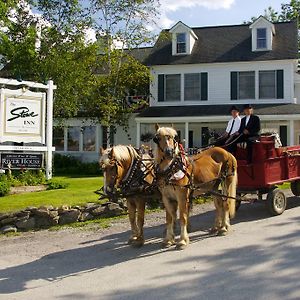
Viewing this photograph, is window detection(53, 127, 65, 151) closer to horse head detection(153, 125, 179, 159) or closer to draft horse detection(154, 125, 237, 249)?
draft horse detection(154, 125, 237, 249)

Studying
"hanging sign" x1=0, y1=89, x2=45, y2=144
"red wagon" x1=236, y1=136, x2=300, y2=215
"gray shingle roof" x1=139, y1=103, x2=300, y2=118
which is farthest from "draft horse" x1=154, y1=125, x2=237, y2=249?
"gray shingle roof" x1=139, y1=103, x2=300, y2=118

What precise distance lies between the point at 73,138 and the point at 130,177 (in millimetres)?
25353

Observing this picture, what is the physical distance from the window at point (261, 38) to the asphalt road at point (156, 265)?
19.4m

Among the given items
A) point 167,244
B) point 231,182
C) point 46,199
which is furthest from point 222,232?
point 46,199

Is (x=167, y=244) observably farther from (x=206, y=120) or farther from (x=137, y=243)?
(x=206, y=120)

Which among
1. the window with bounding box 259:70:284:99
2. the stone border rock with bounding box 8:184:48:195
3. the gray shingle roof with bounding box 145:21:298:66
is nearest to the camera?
the stone border rock with bounding box 8:184:48:195

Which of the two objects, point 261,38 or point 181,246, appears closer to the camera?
point 181,246

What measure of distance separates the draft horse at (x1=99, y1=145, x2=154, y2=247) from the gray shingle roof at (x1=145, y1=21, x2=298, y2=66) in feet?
67.7

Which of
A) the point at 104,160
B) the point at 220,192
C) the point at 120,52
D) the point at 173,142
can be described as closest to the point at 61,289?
the point at 104,160

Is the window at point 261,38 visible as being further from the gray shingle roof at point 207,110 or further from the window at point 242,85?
the gray shingle roof at point 207,110

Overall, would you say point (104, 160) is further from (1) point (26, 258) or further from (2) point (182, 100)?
(2) point (182, 100)

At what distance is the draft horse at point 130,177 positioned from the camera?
7.85 m

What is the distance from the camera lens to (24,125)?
16094mm

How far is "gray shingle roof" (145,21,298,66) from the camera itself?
27.9 metres
